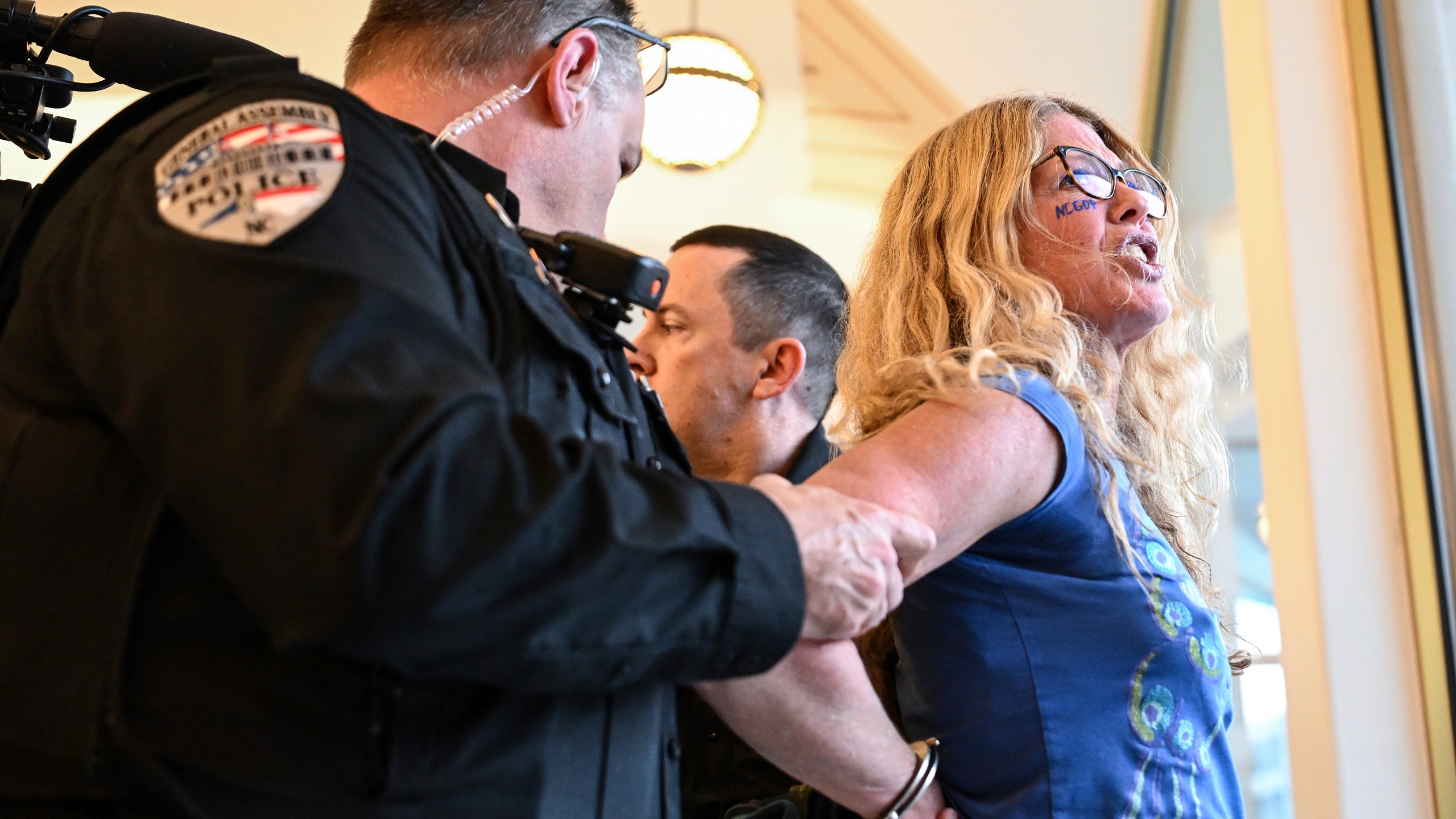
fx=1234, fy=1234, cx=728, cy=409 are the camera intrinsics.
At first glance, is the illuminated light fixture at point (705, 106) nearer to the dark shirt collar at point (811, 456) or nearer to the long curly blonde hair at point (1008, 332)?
the dark shirt collar at point (811, 456)

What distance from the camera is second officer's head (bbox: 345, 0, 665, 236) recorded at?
4.16ft

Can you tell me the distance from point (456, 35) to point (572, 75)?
0.13 m

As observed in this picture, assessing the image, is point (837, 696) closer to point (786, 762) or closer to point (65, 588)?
point (786, 762)

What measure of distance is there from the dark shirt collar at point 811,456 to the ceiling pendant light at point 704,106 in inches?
56.9

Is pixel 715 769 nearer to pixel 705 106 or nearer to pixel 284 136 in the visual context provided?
pixel 284 136

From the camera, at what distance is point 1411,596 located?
1.85m

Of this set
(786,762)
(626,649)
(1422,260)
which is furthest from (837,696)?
(1422,260)

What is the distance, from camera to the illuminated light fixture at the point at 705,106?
11.5ft

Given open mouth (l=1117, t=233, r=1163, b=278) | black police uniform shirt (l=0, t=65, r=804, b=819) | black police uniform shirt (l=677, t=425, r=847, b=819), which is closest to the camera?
black police uniform shirt (l=0, t=65, r=804, b=819)

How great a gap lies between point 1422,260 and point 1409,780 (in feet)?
2.54

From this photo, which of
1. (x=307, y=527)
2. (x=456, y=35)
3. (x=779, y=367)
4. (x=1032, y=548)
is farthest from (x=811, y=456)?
(x=307, y=527)

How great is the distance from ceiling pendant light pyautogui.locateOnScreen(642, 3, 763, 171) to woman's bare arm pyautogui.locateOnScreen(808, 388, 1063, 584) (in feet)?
8.22

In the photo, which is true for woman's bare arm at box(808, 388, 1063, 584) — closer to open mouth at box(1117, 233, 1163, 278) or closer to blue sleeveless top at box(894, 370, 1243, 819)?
blue sleeveless top at box(894, 370, 1243, 819)

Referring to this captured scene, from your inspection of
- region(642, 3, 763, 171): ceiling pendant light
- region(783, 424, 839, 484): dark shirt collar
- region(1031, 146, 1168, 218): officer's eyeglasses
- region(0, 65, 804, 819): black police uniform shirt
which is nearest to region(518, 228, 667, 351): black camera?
region(0, 65, 804, 819): black police uniform shirt
